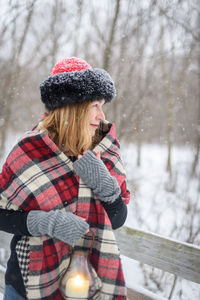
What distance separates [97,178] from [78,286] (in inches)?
19.6

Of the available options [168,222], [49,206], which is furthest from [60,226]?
[168,222]

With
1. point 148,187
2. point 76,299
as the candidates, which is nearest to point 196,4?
point 76,299

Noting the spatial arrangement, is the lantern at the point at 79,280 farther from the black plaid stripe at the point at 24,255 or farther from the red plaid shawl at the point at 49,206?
the black plaid stripe at the point at 24,255

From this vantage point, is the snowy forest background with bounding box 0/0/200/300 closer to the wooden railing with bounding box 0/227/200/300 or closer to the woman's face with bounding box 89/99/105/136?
the wooden railing with bounding box 0/227/200/300

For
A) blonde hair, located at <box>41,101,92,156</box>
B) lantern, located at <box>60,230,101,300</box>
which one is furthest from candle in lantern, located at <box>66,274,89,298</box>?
blonde hair, located at <box>41,101,92,156</box>

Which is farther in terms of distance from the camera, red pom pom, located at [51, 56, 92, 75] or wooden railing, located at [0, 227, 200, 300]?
wooden railing, located at [0, 227, 200, 300]

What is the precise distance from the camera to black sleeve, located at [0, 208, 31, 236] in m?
1.11

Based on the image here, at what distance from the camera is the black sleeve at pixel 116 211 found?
1155mm

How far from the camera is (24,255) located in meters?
1.13

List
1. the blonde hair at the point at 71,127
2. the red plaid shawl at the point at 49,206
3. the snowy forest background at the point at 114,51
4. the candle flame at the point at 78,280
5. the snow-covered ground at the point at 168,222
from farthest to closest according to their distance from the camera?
1. the snow-covered ground at the point at 168,222
2. the snowy forest background at the point at 114,51
3. the blonde hair at the point at 71,127
4. the red plaid shawl at the point at 49,206
5. the candle flame at the point at 78,280

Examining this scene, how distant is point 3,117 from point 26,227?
3.61m

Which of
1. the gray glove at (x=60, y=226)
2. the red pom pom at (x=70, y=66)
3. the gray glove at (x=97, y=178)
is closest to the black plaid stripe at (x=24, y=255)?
the gray glove at (x=60, y=226)

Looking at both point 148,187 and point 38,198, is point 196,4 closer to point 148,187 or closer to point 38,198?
point 38,198

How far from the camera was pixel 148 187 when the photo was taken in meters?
9.24
